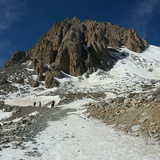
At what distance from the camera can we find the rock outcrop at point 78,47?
87938 millimetres

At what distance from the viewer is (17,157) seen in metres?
11.7

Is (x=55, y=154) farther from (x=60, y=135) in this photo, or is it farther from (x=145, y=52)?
(x=145, y=52)

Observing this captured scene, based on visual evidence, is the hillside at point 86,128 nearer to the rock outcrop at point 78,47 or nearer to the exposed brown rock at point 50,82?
the exposed brown rock at point 50,82

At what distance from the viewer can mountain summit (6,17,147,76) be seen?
87.7m

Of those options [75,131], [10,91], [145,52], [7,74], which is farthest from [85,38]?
[75,131]

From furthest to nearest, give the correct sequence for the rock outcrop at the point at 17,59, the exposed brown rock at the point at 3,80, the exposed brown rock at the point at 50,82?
the rock outcrop at the point at 17,59
the exposed brown rock at the point at 3,80
the exposed brown rock at the point at 50,82

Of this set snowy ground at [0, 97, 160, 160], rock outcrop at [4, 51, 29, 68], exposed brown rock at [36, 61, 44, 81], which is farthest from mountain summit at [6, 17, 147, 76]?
snowy ground at [0, 97, 160, 160]

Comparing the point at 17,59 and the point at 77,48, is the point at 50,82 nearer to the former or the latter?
the point at 77,48

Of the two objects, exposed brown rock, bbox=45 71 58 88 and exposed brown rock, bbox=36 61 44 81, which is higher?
exposed brown rock, bbox=36 61 44 81

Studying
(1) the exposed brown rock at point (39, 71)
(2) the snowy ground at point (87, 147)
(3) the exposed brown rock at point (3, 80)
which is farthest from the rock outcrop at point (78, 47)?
(2) the snowy ground at point (87, 147)

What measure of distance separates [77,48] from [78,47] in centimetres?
75

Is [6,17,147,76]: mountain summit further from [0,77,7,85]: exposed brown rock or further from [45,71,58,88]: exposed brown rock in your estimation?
[0,77,7,85]: exposed brown rock

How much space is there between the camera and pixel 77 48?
300ft

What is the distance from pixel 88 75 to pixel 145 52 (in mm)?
45952
